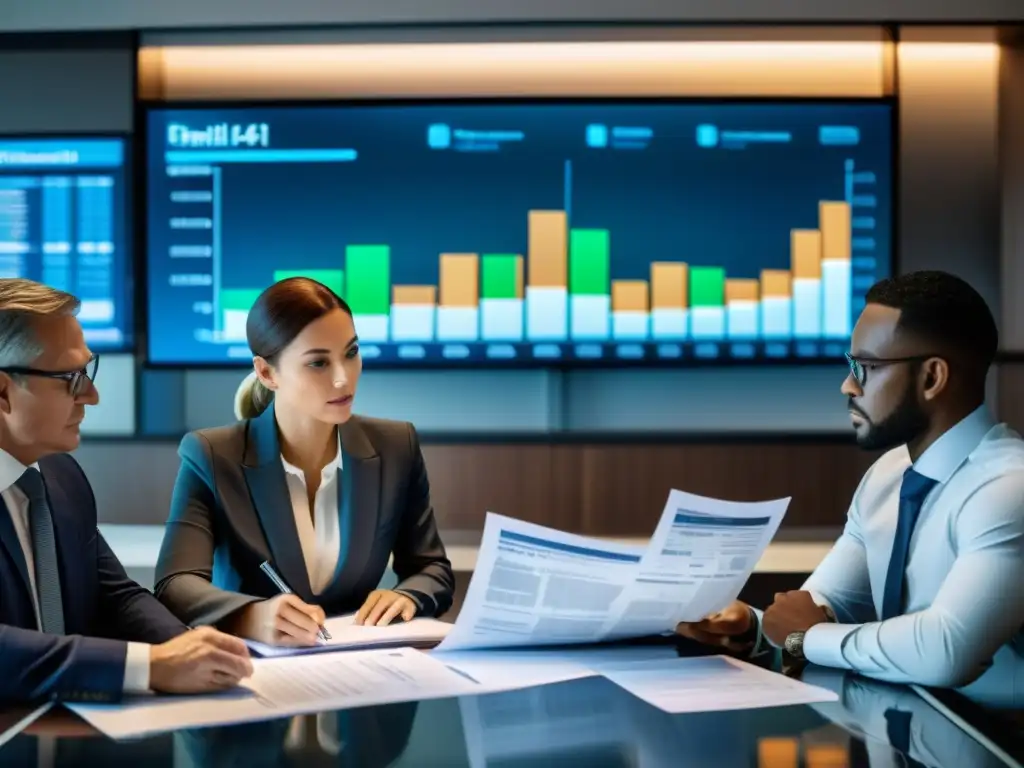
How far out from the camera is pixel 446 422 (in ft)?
14.6

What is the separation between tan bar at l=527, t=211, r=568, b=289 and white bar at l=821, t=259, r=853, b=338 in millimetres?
929

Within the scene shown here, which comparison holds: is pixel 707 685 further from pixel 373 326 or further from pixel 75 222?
pixel 75 222

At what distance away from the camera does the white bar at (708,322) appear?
13.8ft

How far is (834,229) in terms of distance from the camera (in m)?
4.18

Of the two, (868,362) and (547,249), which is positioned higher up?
(547,249)

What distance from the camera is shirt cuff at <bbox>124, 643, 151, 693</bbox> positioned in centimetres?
139

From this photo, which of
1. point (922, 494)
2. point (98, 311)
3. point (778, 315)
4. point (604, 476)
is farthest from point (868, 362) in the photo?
point (98, 311)

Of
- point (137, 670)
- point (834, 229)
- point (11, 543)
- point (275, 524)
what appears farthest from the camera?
point (834, 229)

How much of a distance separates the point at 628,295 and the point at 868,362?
243 centimetres

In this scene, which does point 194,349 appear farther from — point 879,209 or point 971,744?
point 971,744

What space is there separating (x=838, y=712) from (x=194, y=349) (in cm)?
329

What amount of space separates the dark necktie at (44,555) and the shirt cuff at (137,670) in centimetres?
26

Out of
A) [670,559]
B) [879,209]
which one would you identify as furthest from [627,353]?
[670,559]

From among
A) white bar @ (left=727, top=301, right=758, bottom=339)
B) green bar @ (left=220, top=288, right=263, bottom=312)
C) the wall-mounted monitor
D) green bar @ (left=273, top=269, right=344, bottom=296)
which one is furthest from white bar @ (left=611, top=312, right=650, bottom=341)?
the wall-mounted monitor
